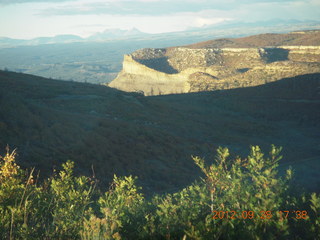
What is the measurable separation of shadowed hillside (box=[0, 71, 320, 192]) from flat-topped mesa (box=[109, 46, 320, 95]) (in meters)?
5.55

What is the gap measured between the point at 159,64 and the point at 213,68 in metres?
21.5

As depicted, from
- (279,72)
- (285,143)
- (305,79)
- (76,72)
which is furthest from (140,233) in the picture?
(76,72)

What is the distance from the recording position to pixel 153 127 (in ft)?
76.8

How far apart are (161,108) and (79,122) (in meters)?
11.7

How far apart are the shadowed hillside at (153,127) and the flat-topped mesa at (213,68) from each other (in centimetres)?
555

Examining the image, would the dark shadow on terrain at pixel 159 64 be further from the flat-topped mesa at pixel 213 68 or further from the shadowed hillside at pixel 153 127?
the shadowed hillside at pixel 153 127

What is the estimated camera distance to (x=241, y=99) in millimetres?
38312

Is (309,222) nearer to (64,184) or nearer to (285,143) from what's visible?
(64,184)

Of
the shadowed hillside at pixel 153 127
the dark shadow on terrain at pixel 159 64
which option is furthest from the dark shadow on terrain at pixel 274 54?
the shadowed hillside at pixel 153 127

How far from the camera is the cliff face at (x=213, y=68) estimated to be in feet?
151

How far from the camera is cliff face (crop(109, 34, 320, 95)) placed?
4609 centimetres
